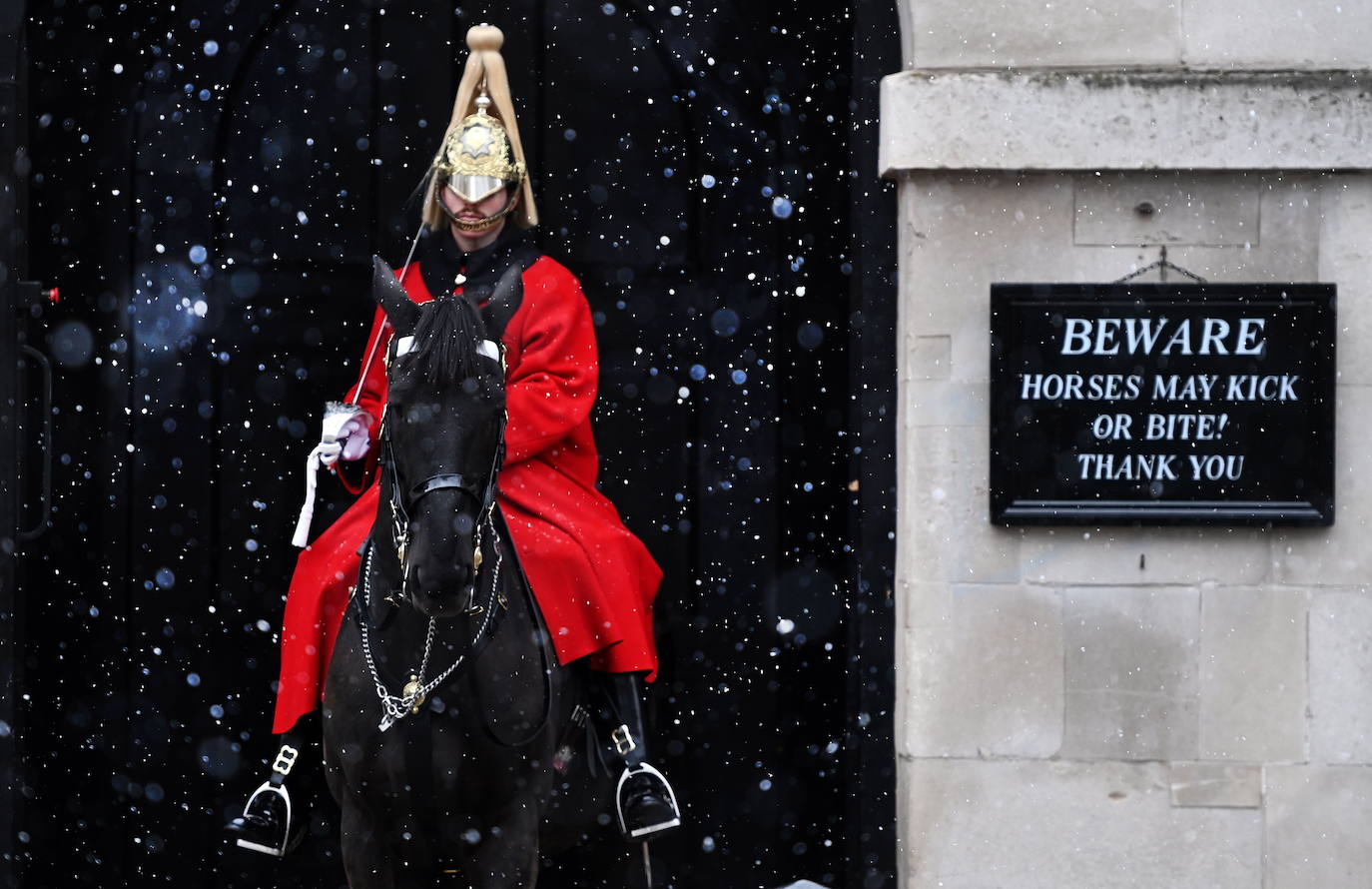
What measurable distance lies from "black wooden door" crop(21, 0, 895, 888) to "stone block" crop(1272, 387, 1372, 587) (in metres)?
1.58

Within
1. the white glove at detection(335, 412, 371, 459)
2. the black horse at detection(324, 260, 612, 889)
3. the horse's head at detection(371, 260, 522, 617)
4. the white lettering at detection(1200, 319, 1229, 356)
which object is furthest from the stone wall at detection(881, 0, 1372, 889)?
the horse's head at detection(371, 260, 522, 617)

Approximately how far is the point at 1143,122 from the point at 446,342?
8.64ft

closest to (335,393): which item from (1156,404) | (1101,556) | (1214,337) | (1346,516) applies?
(1101,556)

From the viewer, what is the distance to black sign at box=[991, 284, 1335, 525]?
18.6 feet

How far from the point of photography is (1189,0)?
5.72 meters

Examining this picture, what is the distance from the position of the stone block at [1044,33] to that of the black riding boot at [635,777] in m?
2.24

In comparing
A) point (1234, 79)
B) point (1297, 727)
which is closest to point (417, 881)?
point (1297, 727)

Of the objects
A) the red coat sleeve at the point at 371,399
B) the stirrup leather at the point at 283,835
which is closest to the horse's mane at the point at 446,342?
the red coat sleeve at the point at 371,399

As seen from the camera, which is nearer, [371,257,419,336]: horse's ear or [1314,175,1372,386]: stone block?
[371,257,419,336]: horse's ear

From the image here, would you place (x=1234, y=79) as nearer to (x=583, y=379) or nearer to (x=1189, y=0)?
(x=1189, y=0)

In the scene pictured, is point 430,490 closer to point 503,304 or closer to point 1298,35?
point 503,304

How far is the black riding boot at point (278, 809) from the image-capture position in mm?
5066

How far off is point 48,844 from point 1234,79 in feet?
16.0

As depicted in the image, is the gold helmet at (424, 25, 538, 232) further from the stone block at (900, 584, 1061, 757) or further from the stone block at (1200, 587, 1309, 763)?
the stone block at (1200, 587, 1309, 763)
